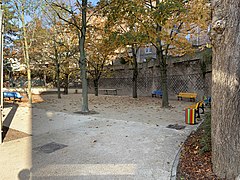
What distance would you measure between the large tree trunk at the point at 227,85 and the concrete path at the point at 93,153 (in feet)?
3.20

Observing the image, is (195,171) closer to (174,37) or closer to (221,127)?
(221,127)

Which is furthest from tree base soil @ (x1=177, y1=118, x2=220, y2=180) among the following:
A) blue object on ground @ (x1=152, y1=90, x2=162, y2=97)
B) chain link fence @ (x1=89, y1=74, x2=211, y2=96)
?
blue object on ground @ (x1=152, y1=90, x2=162, y2=97)

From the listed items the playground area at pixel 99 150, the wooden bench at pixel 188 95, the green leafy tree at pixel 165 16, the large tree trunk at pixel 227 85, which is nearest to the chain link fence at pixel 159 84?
the wooden bench at pixel 188 95

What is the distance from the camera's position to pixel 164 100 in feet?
38.3

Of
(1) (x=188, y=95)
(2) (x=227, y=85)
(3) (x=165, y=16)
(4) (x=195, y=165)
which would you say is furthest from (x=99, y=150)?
(1) (x=188, y=95)

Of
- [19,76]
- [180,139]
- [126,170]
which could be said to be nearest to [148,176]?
[126,170]

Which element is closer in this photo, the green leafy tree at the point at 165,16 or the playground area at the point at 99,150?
the playground area at the point at 99,150

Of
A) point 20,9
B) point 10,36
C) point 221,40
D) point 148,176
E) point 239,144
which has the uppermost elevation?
point 20,9

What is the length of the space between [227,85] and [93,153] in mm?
2968

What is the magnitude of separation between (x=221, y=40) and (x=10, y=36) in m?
17.1

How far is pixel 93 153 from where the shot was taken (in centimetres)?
434

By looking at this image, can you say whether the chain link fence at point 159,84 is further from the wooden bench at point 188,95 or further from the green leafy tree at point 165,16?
the green leafy tree at point 165,16

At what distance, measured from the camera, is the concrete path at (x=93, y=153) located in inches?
134

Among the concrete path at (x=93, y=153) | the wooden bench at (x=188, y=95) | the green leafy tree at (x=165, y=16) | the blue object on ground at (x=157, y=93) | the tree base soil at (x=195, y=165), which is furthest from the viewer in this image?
the blue object on ground at (x=157, y=93)
